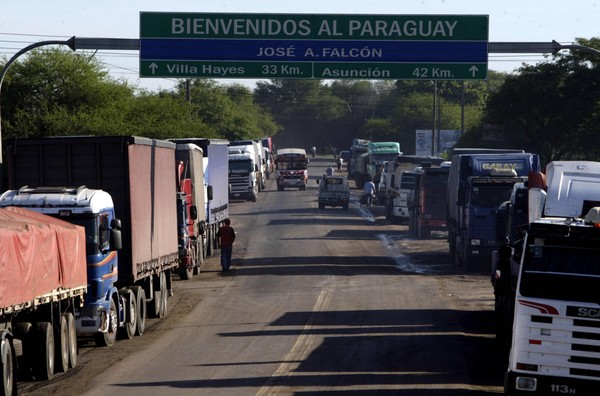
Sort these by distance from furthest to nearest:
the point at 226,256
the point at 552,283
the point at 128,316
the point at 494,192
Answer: the point at 226,256 < the point at 494,192 < the point at 128,316 < the point at 552,283

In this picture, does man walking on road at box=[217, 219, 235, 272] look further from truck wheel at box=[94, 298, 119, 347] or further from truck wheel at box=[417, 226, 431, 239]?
truck wheel at box=[417, 226, 431, 239]

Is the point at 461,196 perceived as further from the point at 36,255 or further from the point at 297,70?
the point at 36,255

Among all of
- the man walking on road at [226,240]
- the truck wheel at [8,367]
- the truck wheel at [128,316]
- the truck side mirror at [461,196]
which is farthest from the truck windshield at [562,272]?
the truck side mirror at [461,196]

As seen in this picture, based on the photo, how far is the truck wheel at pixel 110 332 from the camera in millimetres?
20047

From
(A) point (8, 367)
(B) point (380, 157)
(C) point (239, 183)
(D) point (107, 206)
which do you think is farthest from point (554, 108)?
(A) point (8, 367)

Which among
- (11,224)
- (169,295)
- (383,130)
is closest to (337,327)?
(169,295)

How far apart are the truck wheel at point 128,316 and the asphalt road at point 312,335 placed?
20 cm

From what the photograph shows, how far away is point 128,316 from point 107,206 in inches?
101

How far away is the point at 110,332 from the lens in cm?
2044

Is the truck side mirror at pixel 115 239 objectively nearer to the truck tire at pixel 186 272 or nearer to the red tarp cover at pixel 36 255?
the red tarp cover at pixel 36 255

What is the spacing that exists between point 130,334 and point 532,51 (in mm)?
12539

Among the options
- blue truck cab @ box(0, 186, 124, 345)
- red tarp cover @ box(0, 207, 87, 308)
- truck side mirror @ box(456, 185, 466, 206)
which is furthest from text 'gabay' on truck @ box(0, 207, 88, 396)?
truck side mirror @ box(456, 185, 466, 206)

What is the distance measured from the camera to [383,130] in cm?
14125

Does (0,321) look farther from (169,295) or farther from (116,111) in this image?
(116,111)
